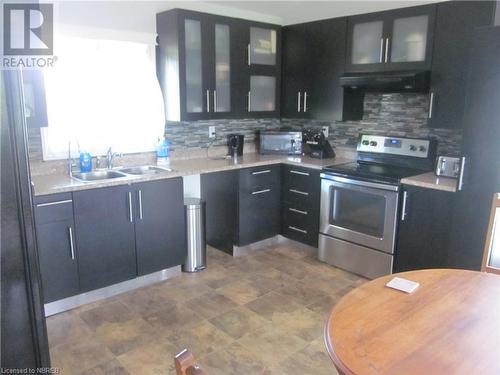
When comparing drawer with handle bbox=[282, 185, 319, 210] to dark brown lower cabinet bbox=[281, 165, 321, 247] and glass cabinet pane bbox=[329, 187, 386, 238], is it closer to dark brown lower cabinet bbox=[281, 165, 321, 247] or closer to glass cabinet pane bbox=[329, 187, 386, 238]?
dark brown lower cabinet bbox=[281, 165, 321, 247]

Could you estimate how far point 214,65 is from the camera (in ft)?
11.8

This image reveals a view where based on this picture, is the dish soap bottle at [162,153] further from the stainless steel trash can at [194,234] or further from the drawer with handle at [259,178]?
the drawer with handle at [259,178]

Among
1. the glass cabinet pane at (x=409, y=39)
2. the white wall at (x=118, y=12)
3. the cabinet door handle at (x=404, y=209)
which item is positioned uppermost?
the white wall at (x=118, y=12)

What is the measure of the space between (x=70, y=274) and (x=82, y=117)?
1288 millimetres

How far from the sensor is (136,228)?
299 centimetres

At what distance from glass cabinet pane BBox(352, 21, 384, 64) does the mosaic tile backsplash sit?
15.9 inches

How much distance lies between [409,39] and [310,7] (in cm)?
105

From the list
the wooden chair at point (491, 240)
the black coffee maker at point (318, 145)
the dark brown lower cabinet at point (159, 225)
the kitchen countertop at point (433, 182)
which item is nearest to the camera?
the wooden chair at point (491, 240)

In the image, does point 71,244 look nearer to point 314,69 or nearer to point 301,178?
point 301,178

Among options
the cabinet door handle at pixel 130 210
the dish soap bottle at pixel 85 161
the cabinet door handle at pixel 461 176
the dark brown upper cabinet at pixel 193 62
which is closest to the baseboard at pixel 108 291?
the cabinet door handle at pixel 130 210

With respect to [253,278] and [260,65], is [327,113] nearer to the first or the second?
[260,65]

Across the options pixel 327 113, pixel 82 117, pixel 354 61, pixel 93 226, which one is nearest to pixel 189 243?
pixel 93 226

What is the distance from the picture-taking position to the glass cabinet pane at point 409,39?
10.1 feet

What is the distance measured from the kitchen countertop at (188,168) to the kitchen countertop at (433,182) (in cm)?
82
